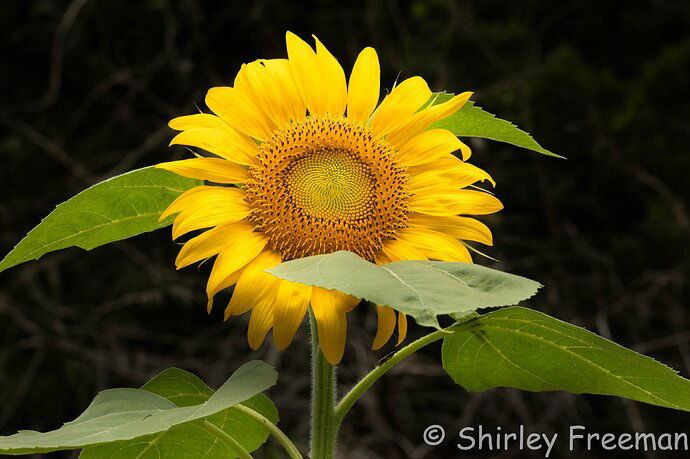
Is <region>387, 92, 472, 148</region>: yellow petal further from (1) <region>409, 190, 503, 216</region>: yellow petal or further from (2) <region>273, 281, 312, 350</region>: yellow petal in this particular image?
(2) <region>273, 281, 312, 350</region>: yellow petal

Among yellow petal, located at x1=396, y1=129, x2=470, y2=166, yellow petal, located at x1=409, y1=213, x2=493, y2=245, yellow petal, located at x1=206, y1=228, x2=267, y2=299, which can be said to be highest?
yellow petal, located at x1=396, y1=129, x2=470, y2=166

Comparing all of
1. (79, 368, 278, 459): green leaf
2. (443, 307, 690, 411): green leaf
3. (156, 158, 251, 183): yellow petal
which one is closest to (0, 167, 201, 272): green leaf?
(156, 158, 251, 183): yellow petal

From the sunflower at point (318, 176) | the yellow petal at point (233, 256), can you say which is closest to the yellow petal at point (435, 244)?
the sunflower at point (318, 176)

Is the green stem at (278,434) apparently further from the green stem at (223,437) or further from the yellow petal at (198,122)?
the yellow petal at (198,122)

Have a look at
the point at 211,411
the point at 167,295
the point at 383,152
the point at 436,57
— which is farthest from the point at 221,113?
the point at 436,57

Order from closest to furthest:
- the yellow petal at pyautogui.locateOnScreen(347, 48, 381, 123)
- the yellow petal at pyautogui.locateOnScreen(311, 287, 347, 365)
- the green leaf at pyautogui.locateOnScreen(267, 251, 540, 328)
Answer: the green leaf at pyautogui.locateOnScreen(267, 251, 540, 328), the yellow petal at pyautogui.locateOnScreen(311, 287, 347, 365), the yellow petal at pyautogui.locateOnScreen(347, 48, 381, 123)

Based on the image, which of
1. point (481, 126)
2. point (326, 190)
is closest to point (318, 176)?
point (326, 190)

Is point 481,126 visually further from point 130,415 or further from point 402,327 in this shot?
point 130,415
